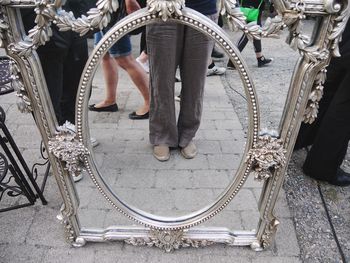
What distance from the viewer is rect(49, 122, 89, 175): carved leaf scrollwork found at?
3.08 feet

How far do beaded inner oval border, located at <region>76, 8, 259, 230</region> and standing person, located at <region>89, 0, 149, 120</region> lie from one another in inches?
25.3

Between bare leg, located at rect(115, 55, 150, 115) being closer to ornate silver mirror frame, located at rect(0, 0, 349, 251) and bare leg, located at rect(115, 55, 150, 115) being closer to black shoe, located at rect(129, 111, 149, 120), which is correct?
black shoe, located at rect(129, 111, 149, 120)

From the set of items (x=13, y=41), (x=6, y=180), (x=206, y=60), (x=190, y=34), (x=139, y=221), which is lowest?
(x=6, y=180)

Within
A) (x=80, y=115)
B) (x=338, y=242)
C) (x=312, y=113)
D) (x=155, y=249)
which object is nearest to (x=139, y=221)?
(x=155, y=249)

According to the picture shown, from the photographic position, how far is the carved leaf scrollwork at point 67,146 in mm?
938

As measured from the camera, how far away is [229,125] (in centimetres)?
157

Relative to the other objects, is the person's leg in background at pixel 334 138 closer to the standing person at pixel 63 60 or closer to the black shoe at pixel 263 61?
the black shoe at pixel 263 61

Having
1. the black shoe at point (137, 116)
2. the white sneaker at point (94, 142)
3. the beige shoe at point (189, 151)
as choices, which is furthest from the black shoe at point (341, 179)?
the white sneaker at point (94, 142)

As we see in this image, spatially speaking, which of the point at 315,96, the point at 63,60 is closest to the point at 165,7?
the point at 315,96

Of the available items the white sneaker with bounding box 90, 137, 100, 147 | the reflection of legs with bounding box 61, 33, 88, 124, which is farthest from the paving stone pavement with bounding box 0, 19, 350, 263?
the reflection of legs with bounding box 61, 33, 88, 124

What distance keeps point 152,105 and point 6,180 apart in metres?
0.77

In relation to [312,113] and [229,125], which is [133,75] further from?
[312,113]

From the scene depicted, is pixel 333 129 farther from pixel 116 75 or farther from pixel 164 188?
pixel 116 75

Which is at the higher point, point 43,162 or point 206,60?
point 206,60
